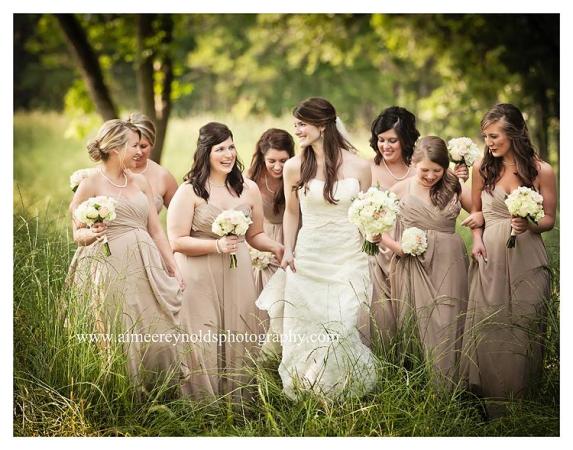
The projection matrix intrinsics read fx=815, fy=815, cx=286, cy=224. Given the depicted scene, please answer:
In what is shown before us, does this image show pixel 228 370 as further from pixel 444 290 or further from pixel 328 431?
pixel 444 290

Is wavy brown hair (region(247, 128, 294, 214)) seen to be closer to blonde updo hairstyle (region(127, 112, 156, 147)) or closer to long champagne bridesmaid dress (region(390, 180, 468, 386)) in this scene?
blonde updo hairstyle (region(127, 112, 156, 147))

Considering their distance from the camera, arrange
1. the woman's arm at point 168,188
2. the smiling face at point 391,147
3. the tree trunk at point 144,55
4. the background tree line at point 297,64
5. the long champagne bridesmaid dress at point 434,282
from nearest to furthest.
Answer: the long champagne bridesmaid dress at point 434,282 < the smiling face at point 391,147 < the woman's arm at point 168,188 < the background tree line at point 297,64 < the tree trunk at point 144,55

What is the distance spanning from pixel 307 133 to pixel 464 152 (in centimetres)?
125

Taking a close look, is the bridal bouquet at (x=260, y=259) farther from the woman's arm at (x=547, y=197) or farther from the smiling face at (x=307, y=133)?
the woman's arm at (x=547, y=197)

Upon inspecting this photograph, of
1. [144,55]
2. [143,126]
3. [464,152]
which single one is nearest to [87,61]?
[144,55]

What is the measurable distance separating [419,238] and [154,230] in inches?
78.8

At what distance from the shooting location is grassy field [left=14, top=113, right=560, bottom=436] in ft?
Answer: 19.7

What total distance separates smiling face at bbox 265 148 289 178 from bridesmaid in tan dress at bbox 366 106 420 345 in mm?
689

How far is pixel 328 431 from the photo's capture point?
19.7 feet

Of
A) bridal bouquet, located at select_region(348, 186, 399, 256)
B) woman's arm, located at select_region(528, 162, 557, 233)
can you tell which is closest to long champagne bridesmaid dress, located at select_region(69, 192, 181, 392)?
bridal bouquet, located at select_region(348, 186, 399, 256)

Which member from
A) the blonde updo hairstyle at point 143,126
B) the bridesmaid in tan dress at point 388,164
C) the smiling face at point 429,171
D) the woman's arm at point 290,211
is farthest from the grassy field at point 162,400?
the smiling face at point 429,171

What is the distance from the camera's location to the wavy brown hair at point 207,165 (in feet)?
19.9

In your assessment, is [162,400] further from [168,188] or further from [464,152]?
[464,152]
